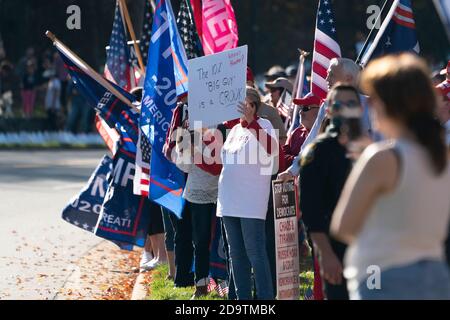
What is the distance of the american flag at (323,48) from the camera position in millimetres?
10289

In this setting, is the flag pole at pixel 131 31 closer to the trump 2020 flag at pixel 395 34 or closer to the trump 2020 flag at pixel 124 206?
the trump 2020 flag at pixel 124 206

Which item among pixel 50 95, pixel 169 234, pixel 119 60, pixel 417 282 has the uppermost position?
pixel 119 60

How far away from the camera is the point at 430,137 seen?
15.2 ft

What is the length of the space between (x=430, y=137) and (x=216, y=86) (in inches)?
183

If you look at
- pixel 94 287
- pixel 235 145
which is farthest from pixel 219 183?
pixel 94 287

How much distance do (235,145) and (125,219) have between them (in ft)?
10.4

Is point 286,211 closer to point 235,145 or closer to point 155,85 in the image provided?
point 235,145

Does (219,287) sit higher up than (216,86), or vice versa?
(216,86)

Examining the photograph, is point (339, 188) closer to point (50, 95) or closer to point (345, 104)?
point (345, 104)

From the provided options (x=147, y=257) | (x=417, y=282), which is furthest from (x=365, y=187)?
(x=147, y=257)

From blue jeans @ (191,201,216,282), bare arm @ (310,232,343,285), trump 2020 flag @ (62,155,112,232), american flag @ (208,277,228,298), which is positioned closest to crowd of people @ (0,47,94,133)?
trump 2020 flag @ (62,155,112,232)

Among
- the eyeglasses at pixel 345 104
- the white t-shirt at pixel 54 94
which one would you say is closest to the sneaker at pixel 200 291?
the eyeglasses at pixel 345 104

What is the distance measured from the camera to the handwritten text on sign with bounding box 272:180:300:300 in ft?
27.0

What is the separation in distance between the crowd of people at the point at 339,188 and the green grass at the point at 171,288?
0.40 feet
